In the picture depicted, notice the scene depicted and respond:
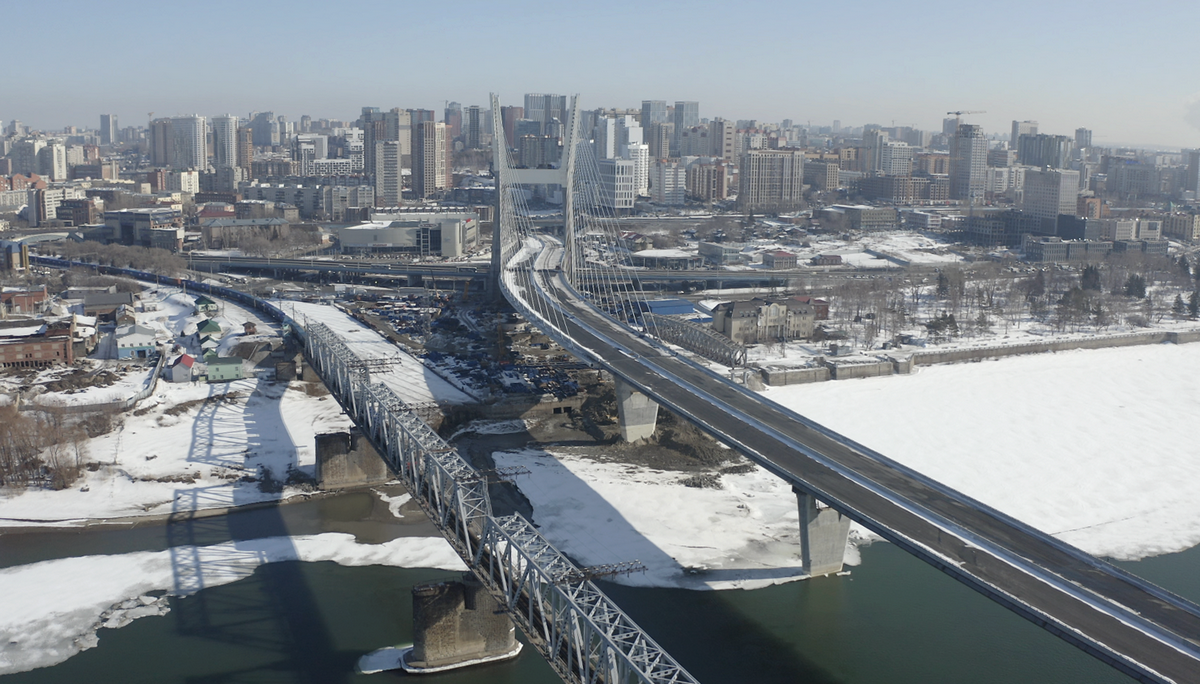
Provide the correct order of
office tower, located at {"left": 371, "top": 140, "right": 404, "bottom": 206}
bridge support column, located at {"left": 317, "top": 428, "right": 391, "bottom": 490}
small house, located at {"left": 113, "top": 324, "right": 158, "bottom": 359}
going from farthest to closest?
office tower, located at {"left": 371, "top": 140, "right": 404, "bottom": 206}, small house, located at {"left": 113, "top": 324, "right": 158, "bottom": 359}, bridge support column, located at {"left": 317, "top": 428, "right": 391, "bottom": 490}

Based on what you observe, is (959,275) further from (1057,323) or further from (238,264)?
(238,264)

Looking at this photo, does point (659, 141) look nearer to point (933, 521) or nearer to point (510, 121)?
point (510, 121)

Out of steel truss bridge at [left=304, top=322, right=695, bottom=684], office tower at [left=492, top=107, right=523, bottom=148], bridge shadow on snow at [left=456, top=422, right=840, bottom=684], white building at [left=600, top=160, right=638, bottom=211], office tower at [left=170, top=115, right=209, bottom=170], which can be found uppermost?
office tower at [left=492, top=107, right=523, bottom=148]

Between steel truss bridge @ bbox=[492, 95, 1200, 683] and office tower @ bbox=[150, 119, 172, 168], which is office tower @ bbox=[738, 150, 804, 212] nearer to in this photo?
steel truss bridge @ bbox=[492, 95, 1200, 683]

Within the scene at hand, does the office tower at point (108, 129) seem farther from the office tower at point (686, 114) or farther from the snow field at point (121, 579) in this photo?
the snow field at point (121, 579)

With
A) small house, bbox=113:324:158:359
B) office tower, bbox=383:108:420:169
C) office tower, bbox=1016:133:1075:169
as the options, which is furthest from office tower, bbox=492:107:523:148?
small house, bbox=113:324:158:359

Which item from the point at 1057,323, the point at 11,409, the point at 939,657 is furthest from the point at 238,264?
the point at 939,657

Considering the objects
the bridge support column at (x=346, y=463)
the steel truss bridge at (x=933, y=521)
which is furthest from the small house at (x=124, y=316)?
the bridge support column at (x=346, y=463)
